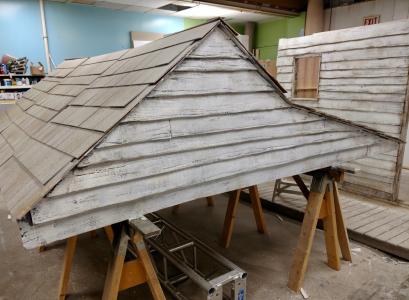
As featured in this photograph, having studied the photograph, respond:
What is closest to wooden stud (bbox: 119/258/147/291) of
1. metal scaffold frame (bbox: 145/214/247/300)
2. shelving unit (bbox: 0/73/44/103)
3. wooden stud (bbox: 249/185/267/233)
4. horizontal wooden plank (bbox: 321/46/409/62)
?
metal scaffold frame (bbox: 145/214/247/300)

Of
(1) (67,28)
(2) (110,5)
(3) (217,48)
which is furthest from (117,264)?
(2) (110,5)

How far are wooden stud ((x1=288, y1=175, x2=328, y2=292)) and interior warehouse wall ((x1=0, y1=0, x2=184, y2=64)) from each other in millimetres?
7972

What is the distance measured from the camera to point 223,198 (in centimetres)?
599

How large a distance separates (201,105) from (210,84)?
0.16m

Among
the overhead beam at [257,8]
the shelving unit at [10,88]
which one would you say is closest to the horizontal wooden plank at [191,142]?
the overhead beam at [257,8]

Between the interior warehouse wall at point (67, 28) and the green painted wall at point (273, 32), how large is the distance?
382cm

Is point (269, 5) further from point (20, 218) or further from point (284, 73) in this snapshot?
point (20, 218)

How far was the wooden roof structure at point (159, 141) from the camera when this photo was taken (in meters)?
1.50

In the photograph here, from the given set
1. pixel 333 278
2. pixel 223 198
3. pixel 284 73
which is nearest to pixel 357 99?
pixel 284 73

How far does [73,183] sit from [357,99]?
220 inches

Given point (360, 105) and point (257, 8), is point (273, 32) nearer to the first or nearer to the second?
point (257, 8)

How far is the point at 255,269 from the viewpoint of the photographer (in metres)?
3.48

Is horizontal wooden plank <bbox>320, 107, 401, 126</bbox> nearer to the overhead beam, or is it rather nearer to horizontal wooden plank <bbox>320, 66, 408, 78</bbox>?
horizontal wooden plank <bbox>320, 66, 408, 78</bbox>

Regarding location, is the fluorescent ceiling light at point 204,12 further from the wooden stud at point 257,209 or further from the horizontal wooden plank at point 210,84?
the horizontal wooden plank at point 210,84
